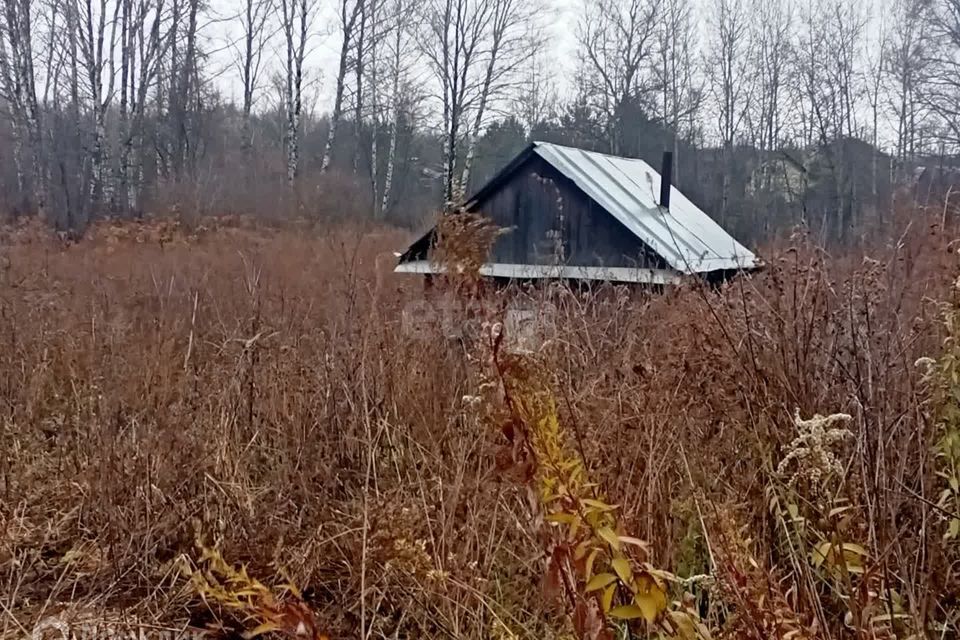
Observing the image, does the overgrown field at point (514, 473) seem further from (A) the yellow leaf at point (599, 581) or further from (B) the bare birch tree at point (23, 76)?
(B) the bare birch tree at point (23, 76)

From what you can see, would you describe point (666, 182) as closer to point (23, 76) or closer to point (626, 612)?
point (626, 612)

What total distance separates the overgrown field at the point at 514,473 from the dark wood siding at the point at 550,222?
532 centimetres

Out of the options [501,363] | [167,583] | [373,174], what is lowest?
[167,583]

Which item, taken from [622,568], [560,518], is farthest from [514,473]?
[622,568]

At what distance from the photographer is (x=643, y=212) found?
33.3ft

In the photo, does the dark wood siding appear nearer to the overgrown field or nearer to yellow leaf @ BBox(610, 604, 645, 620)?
the overgrown field

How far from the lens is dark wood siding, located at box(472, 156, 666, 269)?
9641 millimetres

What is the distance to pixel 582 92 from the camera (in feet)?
107

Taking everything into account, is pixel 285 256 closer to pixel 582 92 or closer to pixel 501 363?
pixel 501 363

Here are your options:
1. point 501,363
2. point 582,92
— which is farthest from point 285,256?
point 582,92

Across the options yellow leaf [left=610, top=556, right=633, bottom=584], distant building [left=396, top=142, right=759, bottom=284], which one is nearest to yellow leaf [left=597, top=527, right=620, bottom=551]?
yellow leaf [left=610, top=556, right=633, bottom=584]

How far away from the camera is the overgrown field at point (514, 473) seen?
4.58 ft

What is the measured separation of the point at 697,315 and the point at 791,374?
32.1 inches

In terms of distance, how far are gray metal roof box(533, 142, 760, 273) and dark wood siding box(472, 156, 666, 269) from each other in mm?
155
